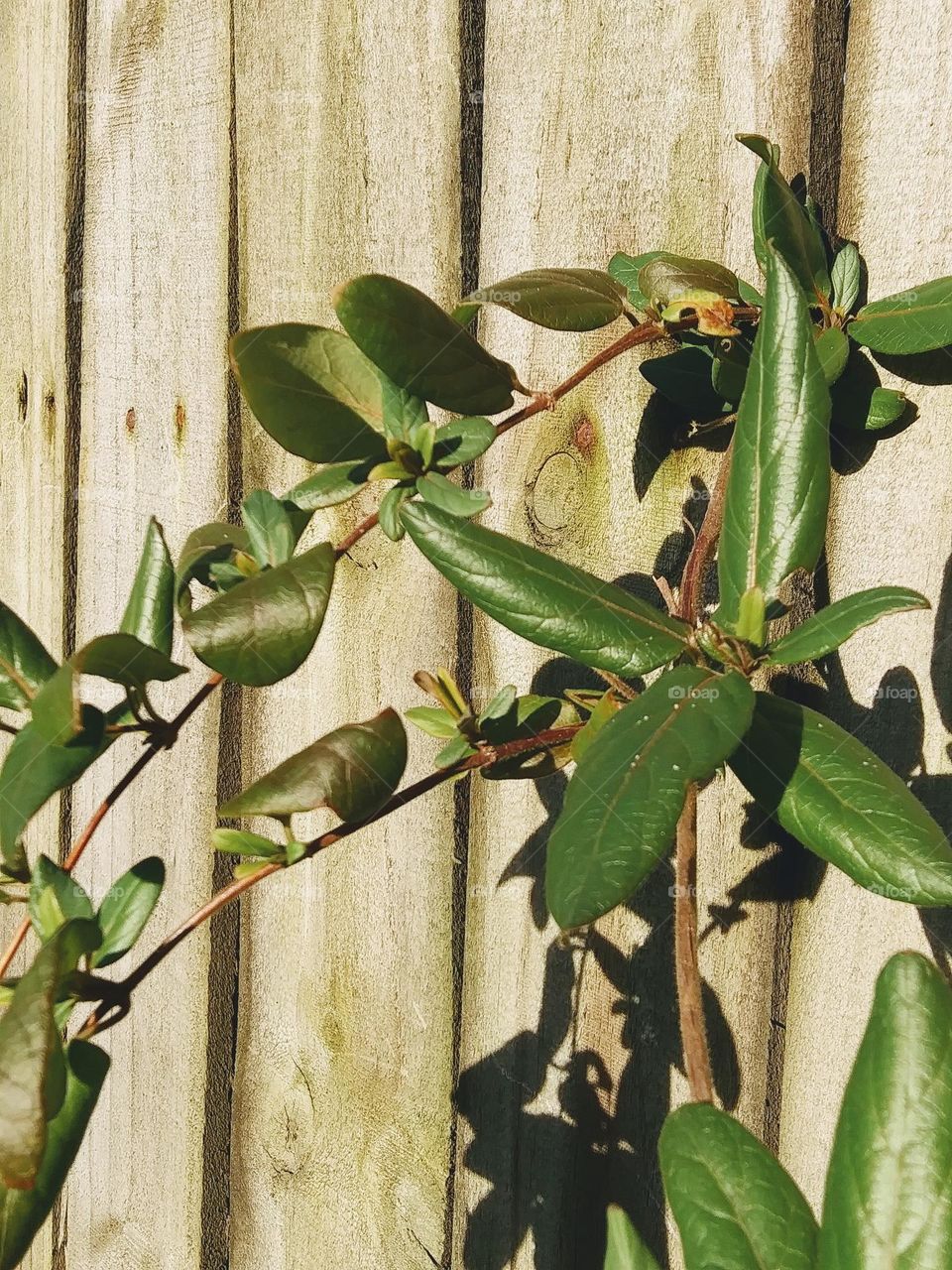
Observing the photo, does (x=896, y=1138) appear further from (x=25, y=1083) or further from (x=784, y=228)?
(x=784, y=228)

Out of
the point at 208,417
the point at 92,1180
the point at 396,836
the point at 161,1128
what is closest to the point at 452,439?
the point at 396,836

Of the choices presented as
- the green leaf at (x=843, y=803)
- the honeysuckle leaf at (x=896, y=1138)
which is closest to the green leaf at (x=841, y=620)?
the green leaf at (x=843, y=803)

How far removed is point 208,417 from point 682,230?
1.97 feet

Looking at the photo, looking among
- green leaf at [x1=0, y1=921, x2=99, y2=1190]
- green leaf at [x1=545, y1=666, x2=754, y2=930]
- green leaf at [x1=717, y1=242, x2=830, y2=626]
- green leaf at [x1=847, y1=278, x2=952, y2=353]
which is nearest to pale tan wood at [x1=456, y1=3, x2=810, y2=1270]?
green leaf at [x1=847, y1=278, x2=952, y2=353]

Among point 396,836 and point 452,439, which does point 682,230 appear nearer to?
point 452,439

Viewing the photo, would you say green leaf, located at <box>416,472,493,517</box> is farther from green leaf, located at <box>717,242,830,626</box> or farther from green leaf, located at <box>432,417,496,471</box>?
green leaf, located at <box>717,242,830,626</box>

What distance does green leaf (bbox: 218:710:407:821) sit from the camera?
2.37ft

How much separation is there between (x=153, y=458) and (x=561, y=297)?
29.1 inches

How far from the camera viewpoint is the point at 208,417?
137cm

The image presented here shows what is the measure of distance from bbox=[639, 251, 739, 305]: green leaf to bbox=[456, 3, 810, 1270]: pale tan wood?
0.23 ft

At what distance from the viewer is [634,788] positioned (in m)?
0.62

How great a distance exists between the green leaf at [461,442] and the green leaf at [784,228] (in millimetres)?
212

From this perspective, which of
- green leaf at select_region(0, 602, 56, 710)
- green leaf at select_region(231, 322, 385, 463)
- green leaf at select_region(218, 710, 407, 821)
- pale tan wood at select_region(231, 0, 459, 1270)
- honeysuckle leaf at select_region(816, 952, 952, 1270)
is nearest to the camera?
honeysuckle leaf at select_region(816, 952, 952, 1270)

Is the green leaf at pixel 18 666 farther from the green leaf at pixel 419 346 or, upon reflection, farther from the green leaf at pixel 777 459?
the green leaf at pixel 777 459
